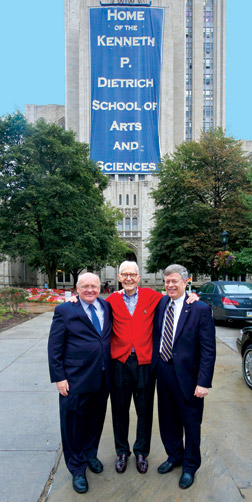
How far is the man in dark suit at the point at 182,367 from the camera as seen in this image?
2.72 meters

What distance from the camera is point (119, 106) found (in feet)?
166

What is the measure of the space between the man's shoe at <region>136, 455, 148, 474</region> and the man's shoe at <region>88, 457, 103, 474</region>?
1.07 ft

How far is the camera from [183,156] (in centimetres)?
2538

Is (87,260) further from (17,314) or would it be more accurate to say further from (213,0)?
(213,0)

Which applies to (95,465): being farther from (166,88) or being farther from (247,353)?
(166,88)

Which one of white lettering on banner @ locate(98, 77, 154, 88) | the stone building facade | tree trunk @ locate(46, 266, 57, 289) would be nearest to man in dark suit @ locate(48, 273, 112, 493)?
tree trunk @ locate(46, 266, 57, 289)

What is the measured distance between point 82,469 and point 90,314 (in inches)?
50.5

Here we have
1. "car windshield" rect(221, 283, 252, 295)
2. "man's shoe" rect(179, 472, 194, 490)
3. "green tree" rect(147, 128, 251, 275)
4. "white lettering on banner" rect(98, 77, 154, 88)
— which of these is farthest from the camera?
"white lettering on banner" rect(98, 77, 154, 88)

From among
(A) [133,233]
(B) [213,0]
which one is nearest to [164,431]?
(A) [133,233]

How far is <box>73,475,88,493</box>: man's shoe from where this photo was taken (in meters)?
2.59

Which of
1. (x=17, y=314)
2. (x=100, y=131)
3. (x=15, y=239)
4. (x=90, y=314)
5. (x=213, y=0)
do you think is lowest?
(x=17, y=314)

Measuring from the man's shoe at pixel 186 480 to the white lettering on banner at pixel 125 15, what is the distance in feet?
202

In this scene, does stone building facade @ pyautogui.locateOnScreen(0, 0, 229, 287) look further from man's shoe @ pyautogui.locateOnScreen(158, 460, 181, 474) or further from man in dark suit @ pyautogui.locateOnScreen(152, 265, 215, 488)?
man's shoe @ pyautogui.locateOnScreen(158, 460, 181, 474)

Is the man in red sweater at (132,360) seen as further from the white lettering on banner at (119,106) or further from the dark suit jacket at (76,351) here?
the white lettering on banner at (119,106)
